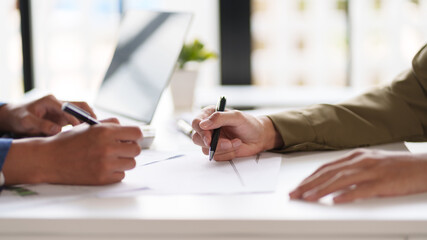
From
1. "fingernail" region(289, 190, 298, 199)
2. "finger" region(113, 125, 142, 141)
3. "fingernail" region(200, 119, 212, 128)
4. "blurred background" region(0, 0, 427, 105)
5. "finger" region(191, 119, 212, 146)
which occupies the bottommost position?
"blurred background" region(0, 0, 427, 105)

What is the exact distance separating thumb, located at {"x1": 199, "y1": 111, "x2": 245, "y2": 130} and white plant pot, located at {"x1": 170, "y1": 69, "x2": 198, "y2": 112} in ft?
2.44

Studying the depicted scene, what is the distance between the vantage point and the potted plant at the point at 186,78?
1640 millimetres

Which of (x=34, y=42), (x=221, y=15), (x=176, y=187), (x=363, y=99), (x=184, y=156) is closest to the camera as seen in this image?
(x=176, y=187)

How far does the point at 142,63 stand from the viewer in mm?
1284

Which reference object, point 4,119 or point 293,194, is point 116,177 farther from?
point 4,119

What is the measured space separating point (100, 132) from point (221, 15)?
2.08m

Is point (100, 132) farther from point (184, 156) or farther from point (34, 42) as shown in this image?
point (34, 42)

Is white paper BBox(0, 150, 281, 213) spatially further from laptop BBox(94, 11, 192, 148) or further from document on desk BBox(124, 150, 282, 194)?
laptop BBox(94, 11, 192, 148)

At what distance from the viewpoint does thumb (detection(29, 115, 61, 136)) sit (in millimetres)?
1021

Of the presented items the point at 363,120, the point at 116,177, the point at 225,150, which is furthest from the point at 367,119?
the point at 116,177

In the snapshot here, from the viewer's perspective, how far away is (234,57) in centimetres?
278

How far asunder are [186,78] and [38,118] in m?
0.67

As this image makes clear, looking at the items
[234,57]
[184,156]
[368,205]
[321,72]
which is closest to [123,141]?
[184,156]

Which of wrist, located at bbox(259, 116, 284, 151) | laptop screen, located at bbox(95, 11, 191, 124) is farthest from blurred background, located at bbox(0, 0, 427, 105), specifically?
wrist, located at bbox(259, 116, 284, 151)
